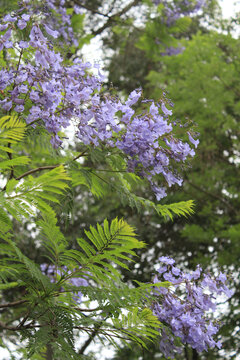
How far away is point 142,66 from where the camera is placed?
13.0 m

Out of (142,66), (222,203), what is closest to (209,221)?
(222,203)

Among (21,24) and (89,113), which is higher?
(21,24)

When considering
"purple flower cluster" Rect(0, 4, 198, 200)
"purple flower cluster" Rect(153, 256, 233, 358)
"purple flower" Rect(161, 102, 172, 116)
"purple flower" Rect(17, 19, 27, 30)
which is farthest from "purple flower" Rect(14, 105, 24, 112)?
"purple flower cluster" Rect(153, 256, 233, 358)

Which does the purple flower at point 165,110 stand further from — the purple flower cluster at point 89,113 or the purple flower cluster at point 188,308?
the purple flower cluster at point 188,308

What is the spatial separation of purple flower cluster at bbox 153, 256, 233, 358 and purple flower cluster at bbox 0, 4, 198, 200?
2.41 feet

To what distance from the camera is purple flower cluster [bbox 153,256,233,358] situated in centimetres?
303

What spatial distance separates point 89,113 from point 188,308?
4.26ft

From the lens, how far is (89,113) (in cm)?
262

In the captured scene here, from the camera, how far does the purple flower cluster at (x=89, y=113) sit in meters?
2.59

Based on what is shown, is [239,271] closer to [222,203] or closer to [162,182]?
[222,203]

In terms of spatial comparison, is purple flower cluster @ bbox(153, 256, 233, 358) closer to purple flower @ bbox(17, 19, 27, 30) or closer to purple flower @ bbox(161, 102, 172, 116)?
purple flower @ bbox(161, 102, 172, 116)

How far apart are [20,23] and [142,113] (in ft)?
2.82

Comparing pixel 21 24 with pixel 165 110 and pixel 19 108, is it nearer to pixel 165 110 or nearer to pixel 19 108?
pixel 19 108

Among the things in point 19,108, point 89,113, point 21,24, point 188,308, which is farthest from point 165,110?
point 188,308
